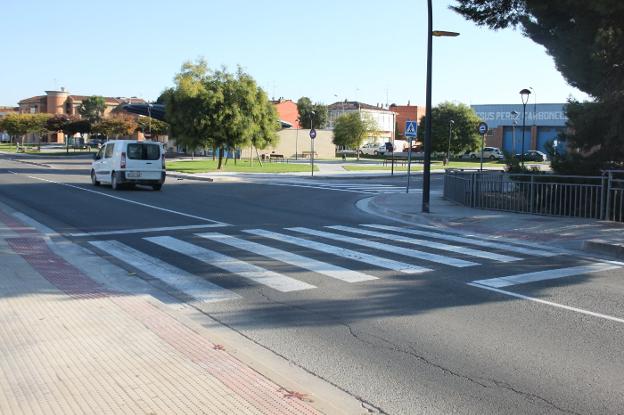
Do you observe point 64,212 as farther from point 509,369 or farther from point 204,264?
point 509,369

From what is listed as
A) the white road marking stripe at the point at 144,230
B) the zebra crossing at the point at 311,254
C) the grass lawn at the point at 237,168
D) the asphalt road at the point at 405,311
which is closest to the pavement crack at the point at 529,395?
the asphalt road at the point at 405,311

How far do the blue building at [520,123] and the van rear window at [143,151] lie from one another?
61.1 meters

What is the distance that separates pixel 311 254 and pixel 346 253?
63cm

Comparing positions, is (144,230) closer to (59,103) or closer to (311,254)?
(311,254)

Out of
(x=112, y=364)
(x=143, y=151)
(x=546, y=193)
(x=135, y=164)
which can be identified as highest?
(x=143, y=151)

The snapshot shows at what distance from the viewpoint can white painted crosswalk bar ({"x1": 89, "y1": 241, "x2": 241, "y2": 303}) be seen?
7771 millimetres

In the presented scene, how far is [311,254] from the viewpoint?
34.9 feet

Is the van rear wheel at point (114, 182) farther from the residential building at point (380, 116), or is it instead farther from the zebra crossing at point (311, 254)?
the residential building at point (380, 116)

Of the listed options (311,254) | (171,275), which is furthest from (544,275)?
(171,275)

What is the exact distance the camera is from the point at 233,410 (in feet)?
13.7

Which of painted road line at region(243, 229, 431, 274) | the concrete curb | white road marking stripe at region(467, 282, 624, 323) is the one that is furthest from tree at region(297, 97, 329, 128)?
white road marking stripe at region(467, 282, 624, 323)

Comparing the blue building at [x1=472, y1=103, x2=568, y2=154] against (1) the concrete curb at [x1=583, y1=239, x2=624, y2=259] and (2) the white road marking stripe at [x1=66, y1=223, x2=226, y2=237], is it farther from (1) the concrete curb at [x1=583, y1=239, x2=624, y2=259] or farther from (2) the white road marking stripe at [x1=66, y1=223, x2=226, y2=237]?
(2) the white road marking stripe at [x1=66, y1=223, x2=226, y2=237]

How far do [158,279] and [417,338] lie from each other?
4.02m

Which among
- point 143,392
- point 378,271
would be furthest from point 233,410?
point 378,271
